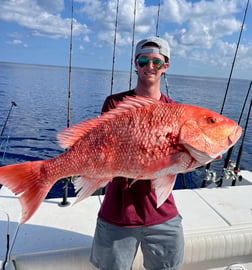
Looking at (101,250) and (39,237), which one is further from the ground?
(101,250)

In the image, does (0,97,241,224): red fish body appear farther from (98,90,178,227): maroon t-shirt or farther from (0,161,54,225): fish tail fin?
(98,90,178,227): maroon t-shirt

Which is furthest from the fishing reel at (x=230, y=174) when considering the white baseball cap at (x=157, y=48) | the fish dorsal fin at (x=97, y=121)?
the fish dorsal fin at (x=97, y=121)

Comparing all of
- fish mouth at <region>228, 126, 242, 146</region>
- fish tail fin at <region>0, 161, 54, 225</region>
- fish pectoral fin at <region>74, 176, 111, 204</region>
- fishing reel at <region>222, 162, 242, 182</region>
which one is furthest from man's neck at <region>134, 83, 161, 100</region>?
fishing reel at <region>222, 162, 242, 182</region>

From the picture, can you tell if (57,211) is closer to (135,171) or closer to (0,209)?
(0,209)

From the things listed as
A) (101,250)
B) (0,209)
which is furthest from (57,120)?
(101,250)

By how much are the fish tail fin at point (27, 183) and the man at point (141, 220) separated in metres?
0.58

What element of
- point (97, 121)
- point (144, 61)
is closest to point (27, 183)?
point (97, 121)

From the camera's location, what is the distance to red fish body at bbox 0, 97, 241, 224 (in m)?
1.54

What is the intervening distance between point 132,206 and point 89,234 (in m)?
0.93

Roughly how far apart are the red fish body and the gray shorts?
17.4 inches

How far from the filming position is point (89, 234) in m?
2.56

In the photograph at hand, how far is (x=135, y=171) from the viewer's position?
5.17ft

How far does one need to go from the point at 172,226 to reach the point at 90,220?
1175mm

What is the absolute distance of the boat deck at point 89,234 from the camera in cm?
227
